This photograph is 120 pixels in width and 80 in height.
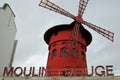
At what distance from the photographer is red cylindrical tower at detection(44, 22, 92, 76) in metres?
16.8

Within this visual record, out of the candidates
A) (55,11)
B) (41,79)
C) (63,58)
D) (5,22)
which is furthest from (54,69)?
(5,22)

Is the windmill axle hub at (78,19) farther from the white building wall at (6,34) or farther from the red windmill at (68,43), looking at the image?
the white building wall at (6,34)

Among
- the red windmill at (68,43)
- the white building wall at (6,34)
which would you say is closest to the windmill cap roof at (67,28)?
the red windmill at (68,43)

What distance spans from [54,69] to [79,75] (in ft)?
8.13

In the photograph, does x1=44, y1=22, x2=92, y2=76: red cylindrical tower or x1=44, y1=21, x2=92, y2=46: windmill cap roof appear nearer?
x1=44, y1=22, x2=92, y2=76: red cylindrical tower

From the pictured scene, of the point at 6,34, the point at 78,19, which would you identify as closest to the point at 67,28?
the point at 78,19

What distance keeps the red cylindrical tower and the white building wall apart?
3286mm

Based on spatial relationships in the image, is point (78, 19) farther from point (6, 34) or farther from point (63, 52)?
point (6, 34)

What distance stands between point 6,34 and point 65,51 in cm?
557

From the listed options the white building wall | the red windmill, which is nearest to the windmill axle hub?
the red windmill

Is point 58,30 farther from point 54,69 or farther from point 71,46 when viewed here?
point 54,69

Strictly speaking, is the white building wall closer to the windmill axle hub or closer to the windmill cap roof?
the windmill cap roof

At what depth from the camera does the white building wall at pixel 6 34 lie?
19438 mm

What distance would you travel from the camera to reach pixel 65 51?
17.8 m
